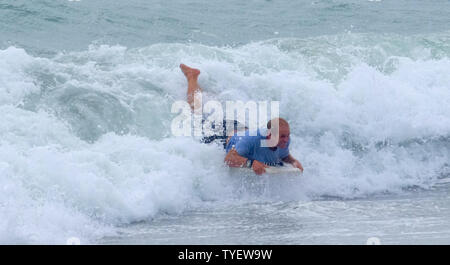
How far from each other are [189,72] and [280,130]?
133 inches

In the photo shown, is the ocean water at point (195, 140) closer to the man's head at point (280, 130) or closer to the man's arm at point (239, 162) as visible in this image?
the man's arm at point (239, 162)

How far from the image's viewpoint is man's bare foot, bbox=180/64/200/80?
35.5ft

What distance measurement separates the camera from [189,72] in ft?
35.7

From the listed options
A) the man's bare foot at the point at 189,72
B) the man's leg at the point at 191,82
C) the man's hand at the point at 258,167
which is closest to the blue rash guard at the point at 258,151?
the man's hand at the point at 258,167

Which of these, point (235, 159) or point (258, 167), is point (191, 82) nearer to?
point (235, 159)

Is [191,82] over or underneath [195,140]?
over

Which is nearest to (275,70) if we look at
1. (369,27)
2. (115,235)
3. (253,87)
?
(253,87)

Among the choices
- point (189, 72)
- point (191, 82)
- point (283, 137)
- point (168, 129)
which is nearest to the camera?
point (283, 137)

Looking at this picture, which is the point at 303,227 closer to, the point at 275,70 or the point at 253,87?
the point at 253,87

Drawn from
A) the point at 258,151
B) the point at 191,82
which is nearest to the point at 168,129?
the point at 191,82

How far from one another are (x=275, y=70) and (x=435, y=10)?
815 cm

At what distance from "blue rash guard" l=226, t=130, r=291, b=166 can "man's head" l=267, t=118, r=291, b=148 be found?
0.14 meters

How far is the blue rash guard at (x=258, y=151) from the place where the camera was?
26.6 ft
